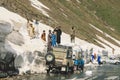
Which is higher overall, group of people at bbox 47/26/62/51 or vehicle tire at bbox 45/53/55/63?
group of people at bbox 47/26/62/51

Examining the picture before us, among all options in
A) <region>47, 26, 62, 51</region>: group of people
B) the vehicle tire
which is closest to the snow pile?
<region>47, 26, 62, 51</region>: group of people

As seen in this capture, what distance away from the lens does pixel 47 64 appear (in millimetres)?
28422

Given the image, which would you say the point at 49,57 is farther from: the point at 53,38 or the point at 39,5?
the point at 39,5

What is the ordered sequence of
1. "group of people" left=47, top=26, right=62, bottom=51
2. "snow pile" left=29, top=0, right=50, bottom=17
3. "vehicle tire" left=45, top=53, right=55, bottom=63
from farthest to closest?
"snow pile" left=29, top=0, right=50, bottom=17 → "group of people" left=47, top=26, right=62, bottom=51 → "vehicle tire" left=45, top=53, right=55, bottom=63

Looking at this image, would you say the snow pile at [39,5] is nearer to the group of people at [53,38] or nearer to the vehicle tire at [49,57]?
the group of people at [53,38]

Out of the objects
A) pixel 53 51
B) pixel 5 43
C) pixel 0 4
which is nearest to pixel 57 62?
pixel 53 51

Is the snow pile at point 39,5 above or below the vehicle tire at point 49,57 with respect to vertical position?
above

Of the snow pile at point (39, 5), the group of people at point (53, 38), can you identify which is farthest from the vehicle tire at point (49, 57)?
the snow pile at point (39, 5)

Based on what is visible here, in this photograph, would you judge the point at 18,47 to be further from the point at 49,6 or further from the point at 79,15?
the point at 79,15

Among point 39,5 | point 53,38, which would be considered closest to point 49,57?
point 53,38

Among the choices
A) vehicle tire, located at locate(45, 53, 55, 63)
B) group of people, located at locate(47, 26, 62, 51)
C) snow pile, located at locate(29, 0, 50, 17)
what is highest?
snow pile, located at locate(29, 0, 50, 17)

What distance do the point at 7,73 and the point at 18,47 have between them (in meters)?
3.01

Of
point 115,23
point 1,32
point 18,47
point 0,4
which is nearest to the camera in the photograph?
point 1,32

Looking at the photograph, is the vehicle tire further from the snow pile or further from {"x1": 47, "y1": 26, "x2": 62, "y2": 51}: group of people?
the snow pile
